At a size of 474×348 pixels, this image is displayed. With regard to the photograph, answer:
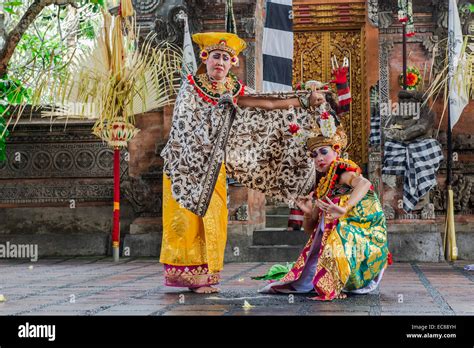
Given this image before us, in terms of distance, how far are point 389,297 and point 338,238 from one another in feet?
1.99

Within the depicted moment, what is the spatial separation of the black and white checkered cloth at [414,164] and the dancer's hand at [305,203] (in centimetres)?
431

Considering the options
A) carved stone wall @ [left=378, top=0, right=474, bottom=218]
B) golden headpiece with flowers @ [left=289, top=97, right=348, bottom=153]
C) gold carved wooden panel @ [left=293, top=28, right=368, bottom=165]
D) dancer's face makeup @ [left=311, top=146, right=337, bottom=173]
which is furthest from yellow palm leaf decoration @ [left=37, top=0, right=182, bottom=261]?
gold carved wooden panel @ [left=293, top=28, right=368, bottom=165]

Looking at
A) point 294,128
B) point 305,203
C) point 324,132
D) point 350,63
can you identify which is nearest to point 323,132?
point 324,132

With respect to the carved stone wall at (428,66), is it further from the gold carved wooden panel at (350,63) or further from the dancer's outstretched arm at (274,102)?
the dancer's outstretched arm at (274,102)

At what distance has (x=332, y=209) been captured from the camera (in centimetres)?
620

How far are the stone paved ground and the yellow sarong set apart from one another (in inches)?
6.8

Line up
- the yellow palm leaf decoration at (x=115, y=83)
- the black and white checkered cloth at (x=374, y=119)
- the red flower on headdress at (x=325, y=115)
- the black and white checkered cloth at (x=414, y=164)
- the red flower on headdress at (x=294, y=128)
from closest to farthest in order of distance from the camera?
the red flower on headdress at (x=325, y=115), the red flower on headdress at (x=294, y=128), the yellow palm leaf decoration at (x=115, y=83), the black and white checkered cloth at (x=414, y=164), the black and white checkered cloth at (x=374, y=119)

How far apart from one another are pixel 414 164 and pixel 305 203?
4.41m

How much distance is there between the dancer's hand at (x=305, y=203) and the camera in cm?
650

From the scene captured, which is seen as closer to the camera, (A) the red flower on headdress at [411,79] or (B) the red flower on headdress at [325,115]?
(B) the red flower on headdress at [325,115]

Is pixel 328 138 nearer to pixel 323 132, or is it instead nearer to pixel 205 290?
pixel 323 132

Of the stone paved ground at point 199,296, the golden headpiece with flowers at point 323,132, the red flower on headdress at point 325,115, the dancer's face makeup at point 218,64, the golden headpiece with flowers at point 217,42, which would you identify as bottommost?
the stone paved ground at point 199,296

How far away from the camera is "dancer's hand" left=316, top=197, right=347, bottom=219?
244 inches

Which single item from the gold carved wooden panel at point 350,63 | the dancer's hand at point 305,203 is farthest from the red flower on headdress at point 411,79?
the dancer's hand at point 305,203
